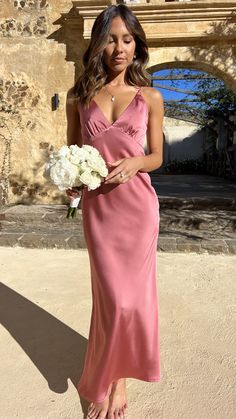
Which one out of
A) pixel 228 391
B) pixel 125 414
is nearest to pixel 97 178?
pixel 125 414

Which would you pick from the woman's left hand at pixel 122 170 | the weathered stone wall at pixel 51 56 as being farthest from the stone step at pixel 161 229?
the woman's left hand at pixel 122 170

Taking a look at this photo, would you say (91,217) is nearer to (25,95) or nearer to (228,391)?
(228,391)

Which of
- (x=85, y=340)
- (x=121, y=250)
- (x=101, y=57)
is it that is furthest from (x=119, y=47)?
(x=85, y=340)

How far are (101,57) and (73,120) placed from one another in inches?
13.3

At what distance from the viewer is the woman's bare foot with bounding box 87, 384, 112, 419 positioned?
1.76m

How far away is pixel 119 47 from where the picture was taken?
1611 mm

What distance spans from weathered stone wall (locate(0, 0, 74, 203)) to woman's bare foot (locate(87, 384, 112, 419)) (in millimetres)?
5635

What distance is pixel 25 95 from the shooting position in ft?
22.6

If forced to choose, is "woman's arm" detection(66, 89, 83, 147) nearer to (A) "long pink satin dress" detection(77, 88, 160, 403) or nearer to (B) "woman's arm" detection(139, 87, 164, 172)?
(A) "long pink satin dress" detection(77, 88, 160, 403)

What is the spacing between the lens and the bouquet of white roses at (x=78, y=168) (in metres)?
1.49

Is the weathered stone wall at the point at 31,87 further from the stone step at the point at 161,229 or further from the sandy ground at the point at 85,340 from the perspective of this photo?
the sandy ground at the point at 85,340

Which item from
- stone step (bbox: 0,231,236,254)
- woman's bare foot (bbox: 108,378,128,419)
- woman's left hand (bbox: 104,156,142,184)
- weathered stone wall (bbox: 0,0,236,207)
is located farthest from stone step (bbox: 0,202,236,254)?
woman's left hand (bbox: 104,156,142,184)

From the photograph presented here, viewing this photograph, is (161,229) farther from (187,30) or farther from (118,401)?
(118,401)

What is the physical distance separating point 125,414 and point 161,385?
12.6 inches
